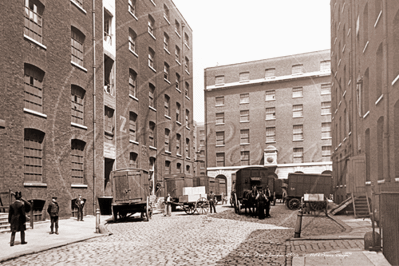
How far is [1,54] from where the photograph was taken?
17828mm

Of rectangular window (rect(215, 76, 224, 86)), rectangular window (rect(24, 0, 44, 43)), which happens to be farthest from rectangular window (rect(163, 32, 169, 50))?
rectangular window (rect(215, 76, 224, 86))

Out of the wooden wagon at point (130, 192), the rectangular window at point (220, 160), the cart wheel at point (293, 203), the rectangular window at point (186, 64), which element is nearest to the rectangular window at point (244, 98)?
the rectangular window at point (220, 160)

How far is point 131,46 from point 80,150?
11.3 metres

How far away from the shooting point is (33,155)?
2005cm

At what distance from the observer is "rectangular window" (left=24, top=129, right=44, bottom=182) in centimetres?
1959

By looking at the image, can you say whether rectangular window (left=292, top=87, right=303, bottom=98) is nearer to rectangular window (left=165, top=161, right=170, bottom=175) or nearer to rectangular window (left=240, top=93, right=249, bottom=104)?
rectangular window (left=240, top=93, right=249, bottom=104)

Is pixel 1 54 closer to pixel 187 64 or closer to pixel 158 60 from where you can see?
pixel 158 60

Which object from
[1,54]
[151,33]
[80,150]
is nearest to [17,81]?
[1,54]

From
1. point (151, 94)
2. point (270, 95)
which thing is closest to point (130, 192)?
point (151, 94)

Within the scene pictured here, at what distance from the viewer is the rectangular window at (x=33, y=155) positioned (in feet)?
64.3

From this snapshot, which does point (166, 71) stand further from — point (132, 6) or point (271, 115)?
point (271, 115)

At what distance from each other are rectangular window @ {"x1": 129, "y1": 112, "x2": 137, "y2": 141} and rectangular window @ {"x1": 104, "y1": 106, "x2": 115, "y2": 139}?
3.06m

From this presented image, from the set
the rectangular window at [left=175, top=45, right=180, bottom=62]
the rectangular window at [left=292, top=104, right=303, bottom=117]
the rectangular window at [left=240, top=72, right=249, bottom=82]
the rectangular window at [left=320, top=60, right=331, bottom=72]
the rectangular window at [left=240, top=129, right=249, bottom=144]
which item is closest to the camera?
the rectangular window at [left=175, top=45, right=180, bottom=62]

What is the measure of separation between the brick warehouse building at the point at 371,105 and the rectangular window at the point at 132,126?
1531 centimetres
